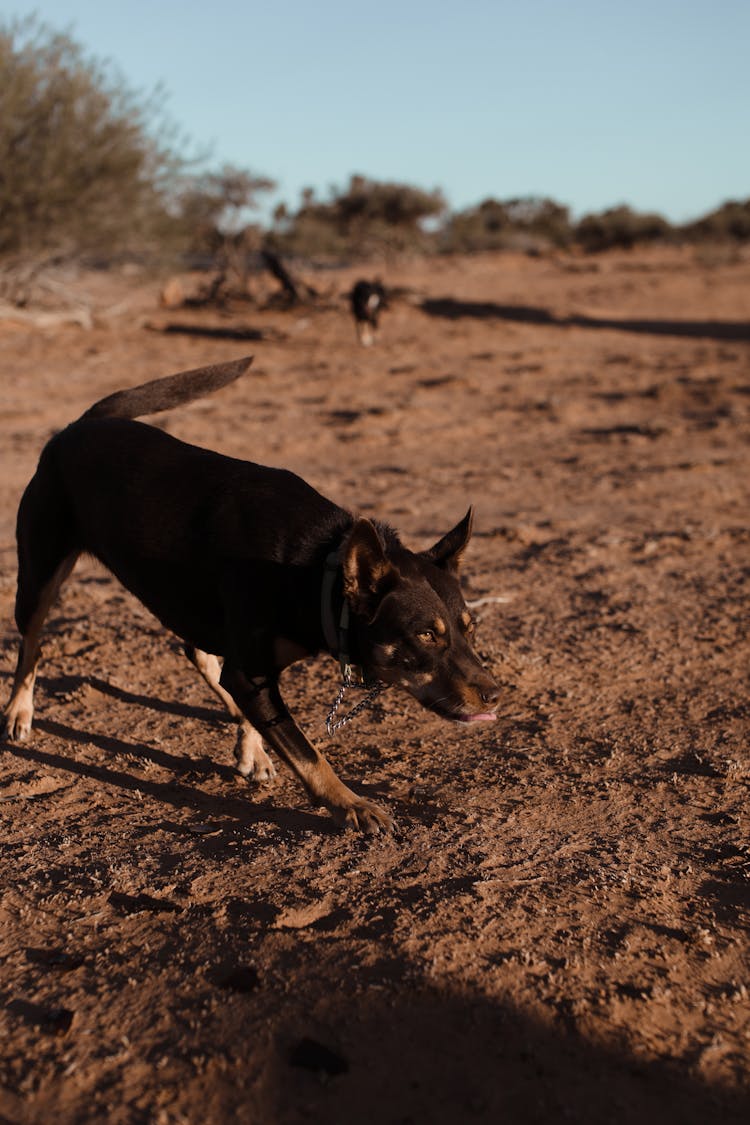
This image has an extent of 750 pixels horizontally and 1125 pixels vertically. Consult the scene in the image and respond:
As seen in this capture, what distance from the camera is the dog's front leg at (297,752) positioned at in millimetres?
3934

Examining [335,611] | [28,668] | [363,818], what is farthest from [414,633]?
[28,668]

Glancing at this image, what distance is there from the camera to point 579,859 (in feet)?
12.4

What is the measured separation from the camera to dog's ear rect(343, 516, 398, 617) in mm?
3604

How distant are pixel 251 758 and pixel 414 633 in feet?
4.20

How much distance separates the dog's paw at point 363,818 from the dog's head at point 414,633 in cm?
46

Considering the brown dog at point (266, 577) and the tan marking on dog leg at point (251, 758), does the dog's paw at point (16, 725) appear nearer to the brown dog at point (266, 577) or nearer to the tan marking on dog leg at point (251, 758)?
the brown dog at point (266, 577)

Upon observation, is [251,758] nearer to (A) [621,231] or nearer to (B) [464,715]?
(B) [464,715]

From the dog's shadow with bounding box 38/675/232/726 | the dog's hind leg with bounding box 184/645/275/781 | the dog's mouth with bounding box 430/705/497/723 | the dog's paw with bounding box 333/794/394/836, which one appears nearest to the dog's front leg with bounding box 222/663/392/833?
the dog's paw with bounding box 333/794/394/836

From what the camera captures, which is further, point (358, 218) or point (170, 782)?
point (358, 218)

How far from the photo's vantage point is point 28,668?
4965 millimetres

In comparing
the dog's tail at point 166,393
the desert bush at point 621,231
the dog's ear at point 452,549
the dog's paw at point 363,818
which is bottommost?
the dog's paw at point 363,818

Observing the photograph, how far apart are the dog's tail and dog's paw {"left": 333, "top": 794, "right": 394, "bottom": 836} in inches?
94.4

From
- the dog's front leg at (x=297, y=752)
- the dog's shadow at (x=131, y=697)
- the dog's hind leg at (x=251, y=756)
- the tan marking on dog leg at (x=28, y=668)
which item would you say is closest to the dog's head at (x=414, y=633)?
the dog's front leg at (x=297, y=752)

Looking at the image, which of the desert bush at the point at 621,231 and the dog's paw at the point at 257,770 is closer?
the dog's paw at the point at 257,770
